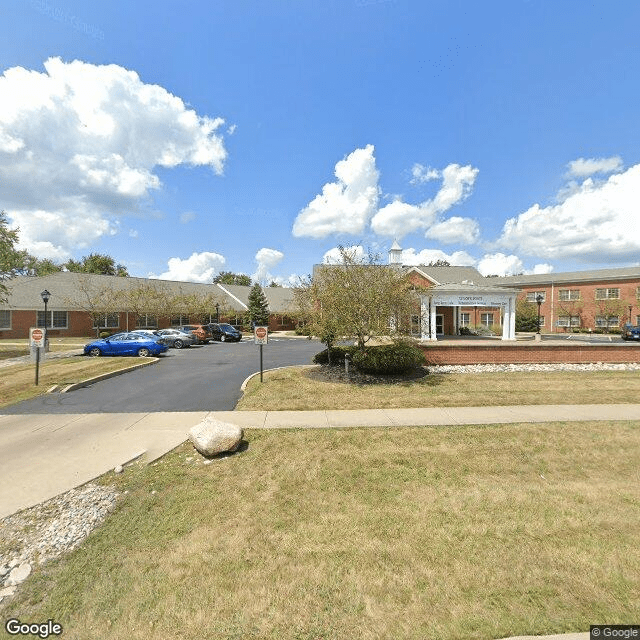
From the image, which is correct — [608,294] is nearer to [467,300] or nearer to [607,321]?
[607,321]

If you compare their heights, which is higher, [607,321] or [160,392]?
[607,321]

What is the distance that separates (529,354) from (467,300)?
9618 mm

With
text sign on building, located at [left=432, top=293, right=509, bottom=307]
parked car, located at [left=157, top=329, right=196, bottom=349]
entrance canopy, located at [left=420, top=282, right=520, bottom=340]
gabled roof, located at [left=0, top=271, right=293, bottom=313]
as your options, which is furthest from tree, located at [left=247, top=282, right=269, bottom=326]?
text sign on building, located at [left=432, top=293, right=509, bottom=307]

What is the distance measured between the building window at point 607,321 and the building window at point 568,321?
2084mm

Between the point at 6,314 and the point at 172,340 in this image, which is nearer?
the point at 172,340

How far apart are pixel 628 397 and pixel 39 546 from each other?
14603 mm

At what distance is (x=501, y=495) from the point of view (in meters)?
5.01

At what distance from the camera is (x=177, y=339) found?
25.5 metres

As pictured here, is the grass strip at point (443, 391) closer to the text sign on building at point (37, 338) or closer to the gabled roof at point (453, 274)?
the text sign on building at point (37, 338)

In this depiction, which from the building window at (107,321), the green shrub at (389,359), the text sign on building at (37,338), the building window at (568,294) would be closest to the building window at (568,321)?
the building window at (568,294)

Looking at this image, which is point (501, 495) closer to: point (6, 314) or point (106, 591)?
point (106, 591)

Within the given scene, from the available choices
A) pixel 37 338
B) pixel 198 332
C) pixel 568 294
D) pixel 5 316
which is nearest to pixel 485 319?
pixel 568 294

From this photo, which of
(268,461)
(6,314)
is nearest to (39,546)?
(268,461)

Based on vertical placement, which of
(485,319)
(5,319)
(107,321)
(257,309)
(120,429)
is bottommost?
(120,429)
